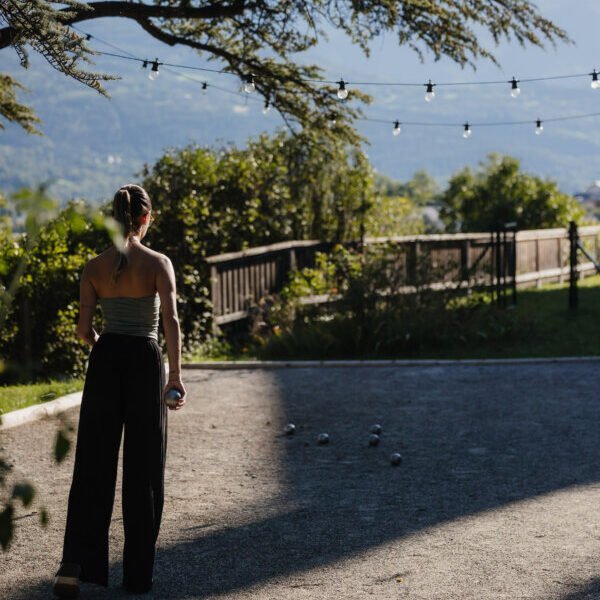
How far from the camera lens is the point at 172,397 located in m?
5.05

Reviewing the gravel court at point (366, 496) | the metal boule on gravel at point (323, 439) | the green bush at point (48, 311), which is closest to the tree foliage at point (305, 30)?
the green bush at point (48, 311)

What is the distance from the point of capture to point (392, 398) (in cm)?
1090

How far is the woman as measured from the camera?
16.5ft

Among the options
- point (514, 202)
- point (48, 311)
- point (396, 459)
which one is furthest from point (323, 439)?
point (514, 202)

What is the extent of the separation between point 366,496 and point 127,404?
2.36 m

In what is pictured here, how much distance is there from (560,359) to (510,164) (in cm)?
2173

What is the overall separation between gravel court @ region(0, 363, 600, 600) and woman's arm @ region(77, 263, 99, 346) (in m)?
1.23

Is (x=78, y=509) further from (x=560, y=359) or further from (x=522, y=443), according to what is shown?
(x=560, y=359)

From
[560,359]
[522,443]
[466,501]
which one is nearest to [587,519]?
[466,501]

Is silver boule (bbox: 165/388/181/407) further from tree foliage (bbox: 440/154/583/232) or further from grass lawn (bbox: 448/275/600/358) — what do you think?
tree foliage (bbox: 440/154/583/232)

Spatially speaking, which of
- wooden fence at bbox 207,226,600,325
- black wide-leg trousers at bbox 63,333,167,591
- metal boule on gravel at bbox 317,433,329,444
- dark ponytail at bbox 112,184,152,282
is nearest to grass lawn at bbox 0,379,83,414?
metal boule on gravel at bbox 317,433,329,444

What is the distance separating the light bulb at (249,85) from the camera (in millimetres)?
14195

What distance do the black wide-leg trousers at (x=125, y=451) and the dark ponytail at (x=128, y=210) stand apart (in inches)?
14.1

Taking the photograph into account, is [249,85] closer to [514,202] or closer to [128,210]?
[128,210]
